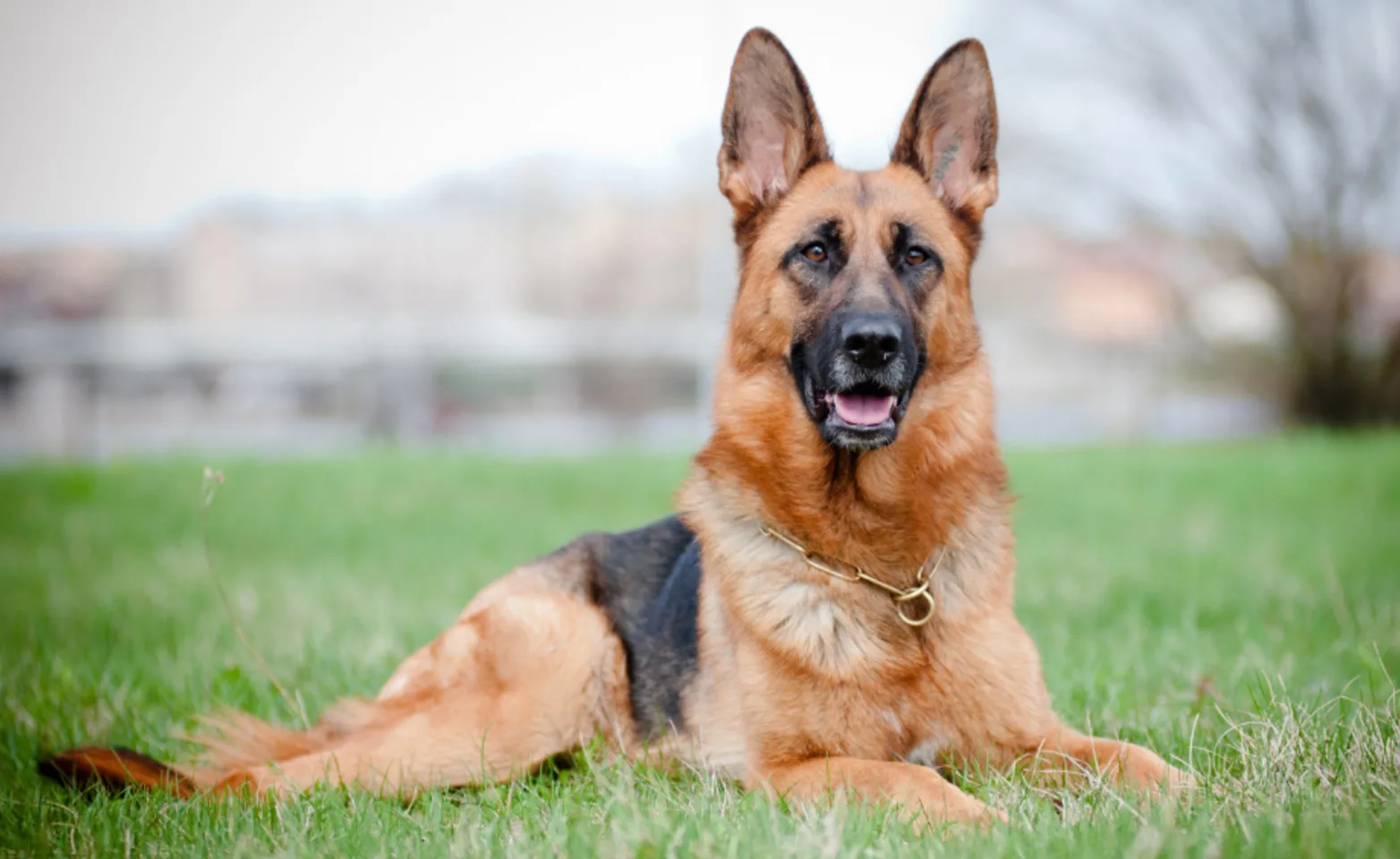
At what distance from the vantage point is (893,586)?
3.33 m

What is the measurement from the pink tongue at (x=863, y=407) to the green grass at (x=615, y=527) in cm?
113

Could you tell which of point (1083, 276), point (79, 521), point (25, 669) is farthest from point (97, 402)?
point (25, 669)

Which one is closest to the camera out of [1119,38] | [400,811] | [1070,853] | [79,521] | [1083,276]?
[1070,853]

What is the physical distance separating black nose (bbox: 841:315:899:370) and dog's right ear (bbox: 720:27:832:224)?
0.82m

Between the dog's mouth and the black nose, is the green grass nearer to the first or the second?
the dog's mouth

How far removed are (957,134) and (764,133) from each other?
69cm

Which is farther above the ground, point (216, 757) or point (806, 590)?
point (806, 590)

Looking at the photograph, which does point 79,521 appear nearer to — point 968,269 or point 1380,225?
point 968,269

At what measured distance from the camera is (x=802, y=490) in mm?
3471

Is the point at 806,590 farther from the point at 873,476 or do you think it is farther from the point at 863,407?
the point at 863,407

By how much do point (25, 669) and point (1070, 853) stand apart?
4881mm

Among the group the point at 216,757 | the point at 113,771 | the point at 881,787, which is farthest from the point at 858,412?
the point at 113,771

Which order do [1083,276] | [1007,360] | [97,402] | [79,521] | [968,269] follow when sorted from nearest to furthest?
[968,269] < [79,521] < [1083,276] < [1007,360] < [97,402]

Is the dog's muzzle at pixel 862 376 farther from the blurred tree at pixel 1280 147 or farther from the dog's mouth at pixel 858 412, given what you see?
the blurred tree at pixel 1280 147
